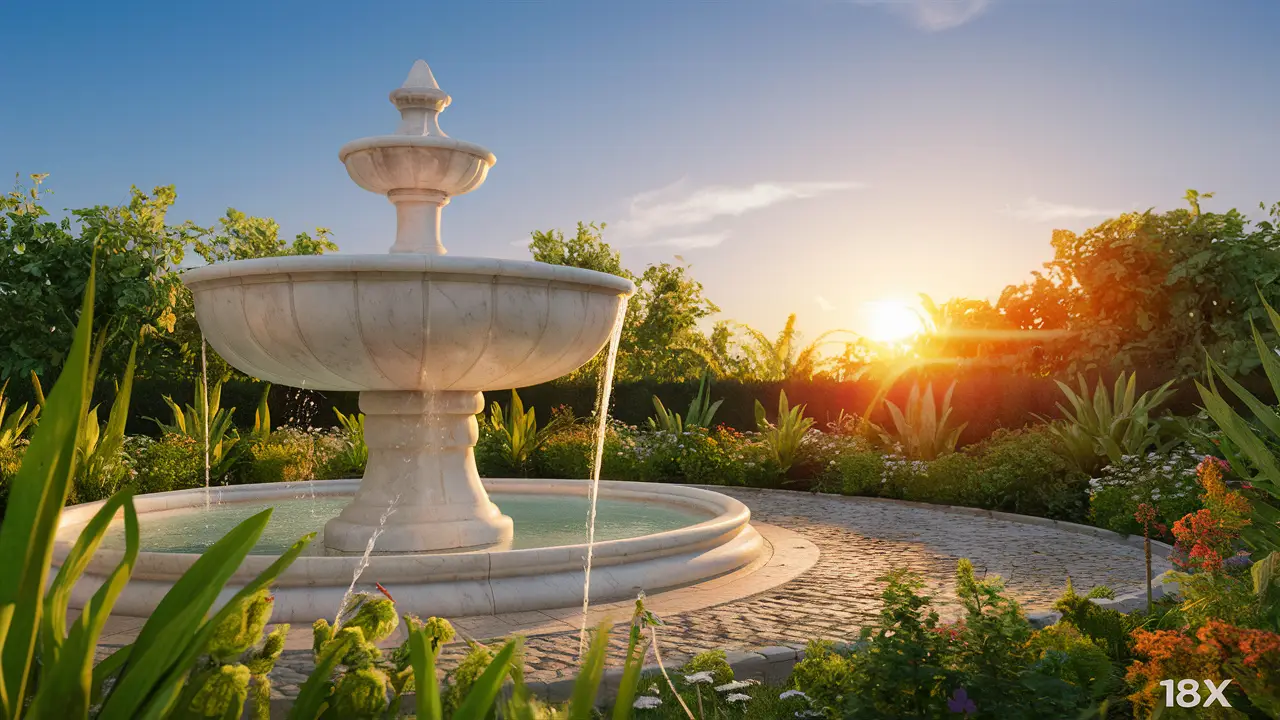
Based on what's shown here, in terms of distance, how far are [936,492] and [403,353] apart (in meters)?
6.99

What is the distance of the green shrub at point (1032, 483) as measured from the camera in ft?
30.2

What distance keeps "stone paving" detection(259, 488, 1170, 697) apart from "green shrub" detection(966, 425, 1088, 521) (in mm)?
499

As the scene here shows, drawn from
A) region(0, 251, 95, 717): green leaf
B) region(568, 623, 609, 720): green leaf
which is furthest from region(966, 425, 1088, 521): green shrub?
region(0, 251, 95, 717): green leaf

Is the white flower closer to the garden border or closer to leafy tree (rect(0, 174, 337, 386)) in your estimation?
the garden border

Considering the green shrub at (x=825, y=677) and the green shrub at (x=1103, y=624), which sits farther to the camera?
the green shrub at (x=1103, y=624)

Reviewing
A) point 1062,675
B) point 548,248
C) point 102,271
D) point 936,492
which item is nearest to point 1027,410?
point 936,492

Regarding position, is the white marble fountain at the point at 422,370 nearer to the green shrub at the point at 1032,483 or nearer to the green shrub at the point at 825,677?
the green shrub at the point at 825,677

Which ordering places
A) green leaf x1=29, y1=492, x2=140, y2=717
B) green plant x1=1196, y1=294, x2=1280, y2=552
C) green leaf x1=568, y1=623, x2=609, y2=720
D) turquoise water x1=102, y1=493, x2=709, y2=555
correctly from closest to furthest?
green leaf x1=568, y1=623, x2=609, y2=720
green leaf x1=29, y1=492, x2=140, y2=717
green plant x1=1196, y1=294, x2=1280, y2=552
turquoise water x1=102, y1=493, x2=709, y2=555

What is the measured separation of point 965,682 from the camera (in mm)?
2428

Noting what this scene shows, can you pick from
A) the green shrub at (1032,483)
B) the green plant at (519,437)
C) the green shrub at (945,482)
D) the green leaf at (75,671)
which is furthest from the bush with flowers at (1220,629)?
the green plant at (519,437)

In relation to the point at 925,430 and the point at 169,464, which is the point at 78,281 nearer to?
the point at 169,464

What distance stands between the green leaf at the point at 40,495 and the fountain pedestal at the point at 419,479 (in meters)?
4.64

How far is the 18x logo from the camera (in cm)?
237

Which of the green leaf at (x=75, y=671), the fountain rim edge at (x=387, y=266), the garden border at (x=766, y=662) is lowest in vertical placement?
the garden border at (x=766, y=662)
